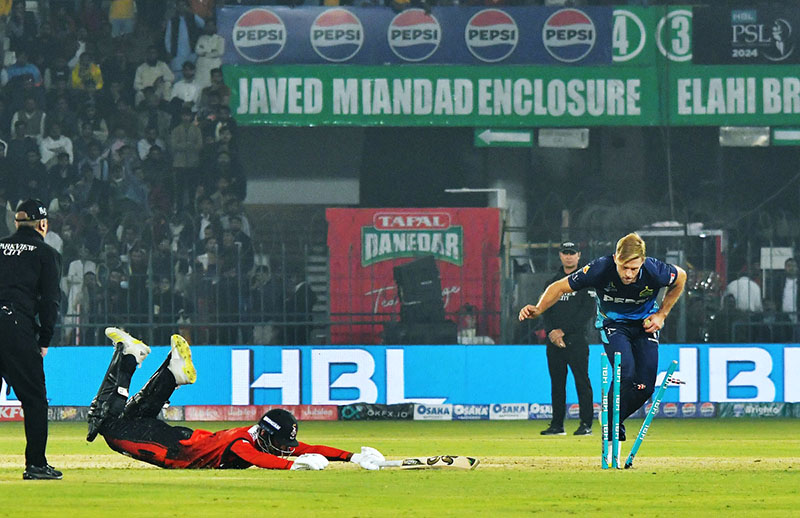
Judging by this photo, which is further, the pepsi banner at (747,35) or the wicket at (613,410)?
the pepsi banner at (747,35)

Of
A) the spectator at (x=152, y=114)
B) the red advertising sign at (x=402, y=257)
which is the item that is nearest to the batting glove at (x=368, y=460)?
the red advertising sign at (x=402, y=257)

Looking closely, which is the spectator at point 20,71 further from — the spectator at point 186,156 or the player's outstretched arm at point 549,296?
the player's outstretched arm at point 549,296

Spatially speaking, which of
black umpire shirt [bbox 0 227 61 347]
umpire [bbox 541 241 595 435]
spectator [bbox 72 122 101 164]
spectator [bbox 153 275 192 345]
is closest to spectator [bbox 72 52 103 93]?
spectator [bbox 72 122 101 164]

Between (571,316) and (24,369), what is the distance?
668 centimetres

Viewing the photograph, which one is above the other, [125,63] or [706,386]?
[125,63]

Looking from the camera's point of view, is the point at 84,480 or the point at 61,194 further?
the point at 61,194

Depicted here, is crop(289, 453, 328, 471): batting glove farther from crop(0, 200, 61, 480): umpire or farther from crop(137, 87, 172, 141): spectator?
crop(137, 87, 172, 141): spectator

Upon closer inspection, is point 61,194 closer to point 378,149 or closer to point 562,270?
point 378,149

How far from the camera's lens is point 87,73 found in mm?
22406

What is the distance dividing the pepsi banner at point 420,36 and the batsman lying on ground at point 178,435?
469 inches

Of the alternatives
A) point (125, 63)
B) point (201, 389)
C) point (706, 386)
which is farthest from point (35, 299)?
point (125, 63)

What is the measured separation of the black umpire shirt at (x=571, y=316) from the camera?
47.7 feet

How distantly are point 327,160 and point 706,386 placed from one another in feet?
26.7

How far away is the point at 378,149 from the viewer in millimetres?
23250
